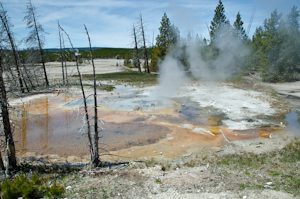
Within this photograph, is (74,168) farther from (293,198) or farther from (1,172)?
(293,198)

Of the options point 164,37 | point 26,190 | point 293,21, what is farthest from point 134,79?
point 26,190

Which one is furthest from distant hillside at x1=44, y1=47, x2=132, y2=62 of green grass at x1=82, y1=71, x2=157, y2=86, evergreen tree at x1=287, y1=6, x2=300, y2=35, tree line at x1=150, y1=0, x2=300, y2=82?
evergreen tree at x1=287, y1=6, x2=300, y2=35

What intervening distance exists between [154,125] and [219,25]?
21.1 metres

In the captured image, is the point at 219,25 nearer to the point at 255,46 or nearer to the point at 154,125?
the point at 255,46

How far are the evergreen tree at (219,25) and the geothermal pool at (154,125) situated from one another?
12.3m

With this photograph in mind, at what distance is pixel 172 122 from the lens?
1068 cm

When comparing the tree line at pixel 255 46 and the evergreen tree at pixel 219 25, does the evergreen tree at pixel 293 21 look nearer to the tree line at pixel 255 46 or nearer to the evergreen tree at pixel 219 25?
the tree line at pixel 255 46

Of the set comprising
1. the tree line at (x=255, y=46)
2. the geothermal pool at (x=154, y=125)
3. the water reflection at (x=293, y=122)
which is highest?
the tree line at (x=255, y=46)

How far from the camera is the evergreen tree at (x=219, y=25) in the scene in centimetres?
2496

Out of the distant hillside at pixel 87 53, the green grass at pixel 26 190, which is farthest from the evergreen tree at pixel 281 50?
the green grass at pixel 26 190

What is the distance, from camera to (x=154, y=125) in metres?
10.3

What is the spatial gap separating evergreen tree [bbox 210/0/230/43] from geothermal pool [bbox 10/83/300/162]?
1229 cm

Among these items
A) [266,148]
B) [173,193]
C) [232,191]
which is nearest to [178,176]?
[173,193]

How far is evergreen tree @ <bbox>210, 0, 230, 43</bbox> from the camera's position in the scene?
2496cm
